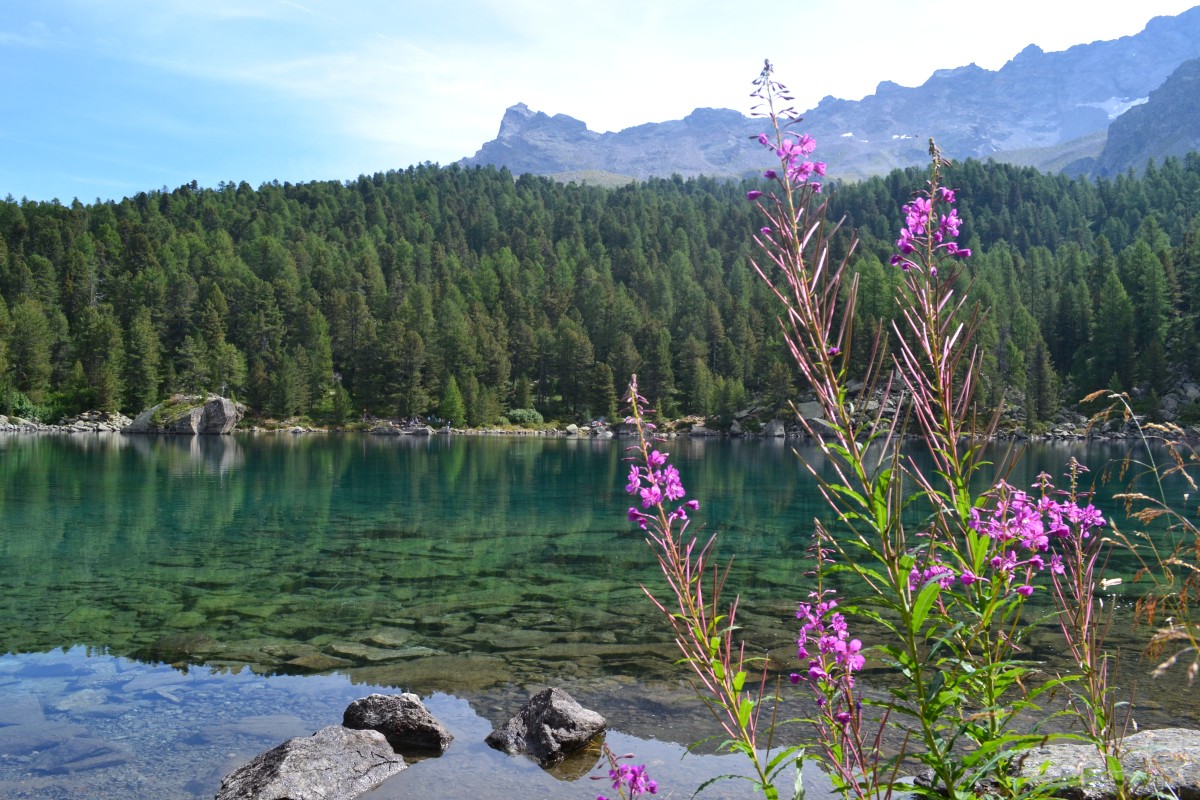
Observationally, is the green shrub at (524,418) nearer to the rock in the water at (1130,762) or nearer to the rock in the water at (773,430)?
the rock in the water at (773,430)

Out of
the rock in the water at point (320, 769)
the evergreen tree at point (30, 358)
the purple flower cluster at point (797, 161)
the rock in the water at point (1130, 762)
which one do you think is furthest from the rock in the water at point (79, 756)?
the evergreen tree at point (30, 358)

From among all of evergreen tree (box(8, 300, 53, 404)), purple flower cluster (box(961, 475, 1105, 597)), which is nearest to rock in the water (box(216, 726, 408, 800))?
purple flower cluster (box(961, 475, 1105, 597))

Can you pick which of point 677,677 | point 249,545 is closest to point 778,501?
point 249,545

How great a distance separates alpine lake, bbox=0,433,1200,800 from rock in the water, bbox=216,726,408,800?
33 cm

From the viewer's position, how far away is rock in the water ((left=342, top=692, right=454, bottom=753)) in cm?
1131

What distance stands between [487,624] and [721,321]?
Result: 142 m

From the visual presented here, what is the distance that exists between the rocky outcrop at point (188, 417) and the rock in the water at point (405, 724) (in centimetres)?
11431

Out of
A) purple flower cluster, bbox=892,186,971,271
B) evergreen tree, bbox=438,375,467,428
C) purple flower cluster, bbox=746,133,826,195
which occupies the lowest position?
evergreen tree, bbox=438,375,467,428

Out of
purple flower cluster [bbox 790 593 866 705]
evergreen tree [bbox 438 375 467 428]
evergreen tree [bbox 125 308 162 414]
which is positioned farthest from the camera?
evergreen tree [bbox 438 375 467 428]

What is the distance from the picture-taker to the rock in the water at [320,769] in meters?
9.52

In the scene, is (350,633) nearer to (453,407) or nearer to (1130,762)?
(1130,762)

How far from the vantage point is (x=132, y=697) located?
1295cm

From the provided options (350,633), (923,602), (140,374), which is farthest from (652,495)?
(140,374)

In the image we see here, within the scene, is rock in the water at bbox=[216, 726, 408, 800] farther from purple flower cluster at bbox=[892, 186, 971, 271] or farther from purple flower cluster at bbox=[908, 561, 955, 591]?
purple flower cluster at bbox=[892, 186, 971, 271]
